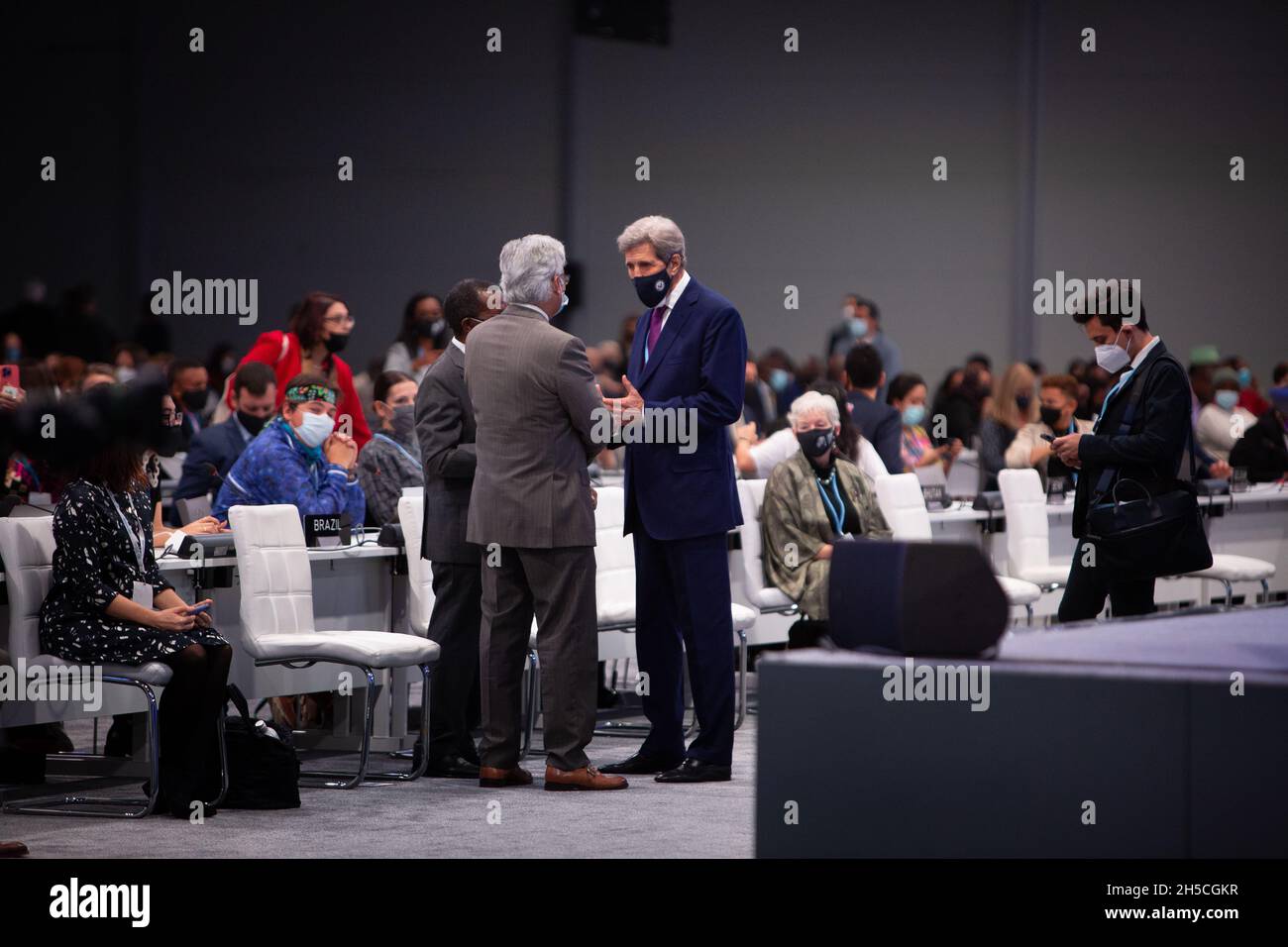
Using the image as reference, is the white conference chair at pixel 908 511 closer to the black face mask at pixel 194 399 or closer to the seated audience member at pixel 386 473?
the seated audience member at pixel 386 473

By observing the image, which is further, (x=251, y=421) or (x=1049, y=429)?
(x=1049, y=429)

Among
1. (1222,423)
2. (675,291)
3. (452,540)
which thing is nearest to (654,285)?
(675,291)

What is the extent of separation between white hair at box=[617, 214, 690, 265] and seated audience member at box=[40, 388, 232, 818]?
138 cm

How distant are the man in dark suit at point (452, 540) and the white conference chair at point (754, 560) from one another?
1196 millimetres

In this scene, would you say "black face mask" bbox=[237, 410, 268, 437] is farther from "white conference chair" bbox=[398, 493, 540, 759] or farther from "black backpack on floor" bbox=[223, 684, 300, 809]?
"black backpack on floor" bbox=[223, 684, 300, 809]

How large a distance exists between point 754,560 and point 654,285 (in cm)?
158

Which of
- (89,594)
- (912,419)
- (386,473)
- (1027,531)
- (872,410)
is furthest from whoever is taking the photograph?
(912,419)

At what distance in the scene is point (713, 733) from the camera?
16.0ft

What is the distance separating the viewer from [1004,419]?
874 centimetres

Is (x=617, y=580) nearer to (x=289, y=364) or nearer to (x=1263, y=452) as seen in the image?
(x=289, y=364)

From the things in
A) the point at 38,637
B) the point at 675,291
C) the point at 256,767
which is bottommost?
the point at 256,767

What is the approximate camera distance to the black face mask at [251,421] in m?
6.47

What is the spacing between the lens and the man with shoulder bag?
471 cm
